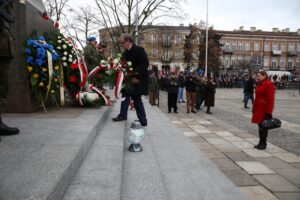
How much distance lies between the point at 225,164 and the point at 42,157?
2992 mm

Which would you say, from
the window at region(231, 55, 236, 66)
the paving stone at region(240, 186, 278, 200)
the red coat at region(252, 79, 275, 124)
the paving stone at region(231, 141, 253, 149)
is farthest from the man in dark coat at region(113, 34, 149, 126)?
the window at region(231, 55, 236, 66)

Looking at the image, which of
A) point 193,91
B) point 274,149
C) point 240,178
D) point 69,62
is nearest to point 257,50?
point 193,91

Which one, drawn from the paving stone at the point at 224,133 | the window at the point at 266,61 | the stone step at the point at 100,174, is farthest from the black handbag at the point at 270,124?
the window at the point at 266,61

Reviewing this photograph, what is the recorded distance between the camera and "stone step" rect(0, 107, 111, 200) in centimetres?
218

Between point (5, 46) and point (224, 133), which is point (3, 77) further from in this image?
point (224, 133)

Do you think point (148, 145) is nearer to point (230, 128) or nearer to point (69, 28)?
point (230, 128)

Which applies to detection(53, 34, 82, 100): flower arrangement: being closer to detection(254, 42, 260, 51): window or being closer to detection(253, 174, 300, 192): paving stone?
detection(253, 174, 300, 192): paving stone

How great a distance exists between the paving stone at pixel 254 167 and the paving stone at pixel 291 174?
5.7 inches

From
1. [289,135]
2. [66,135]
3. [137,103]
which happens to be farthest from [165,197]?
[289,135]

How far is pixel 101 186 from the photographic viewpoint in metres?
2.74

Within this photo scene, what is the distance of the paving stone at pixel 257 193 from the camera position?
11.5 feet

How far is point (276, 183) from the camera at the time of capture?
4.03 meters

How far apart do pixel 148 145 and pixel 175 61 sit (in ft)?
223

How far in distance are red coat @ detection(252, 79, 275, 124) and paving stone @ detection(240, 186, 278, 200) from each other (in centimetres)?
238
